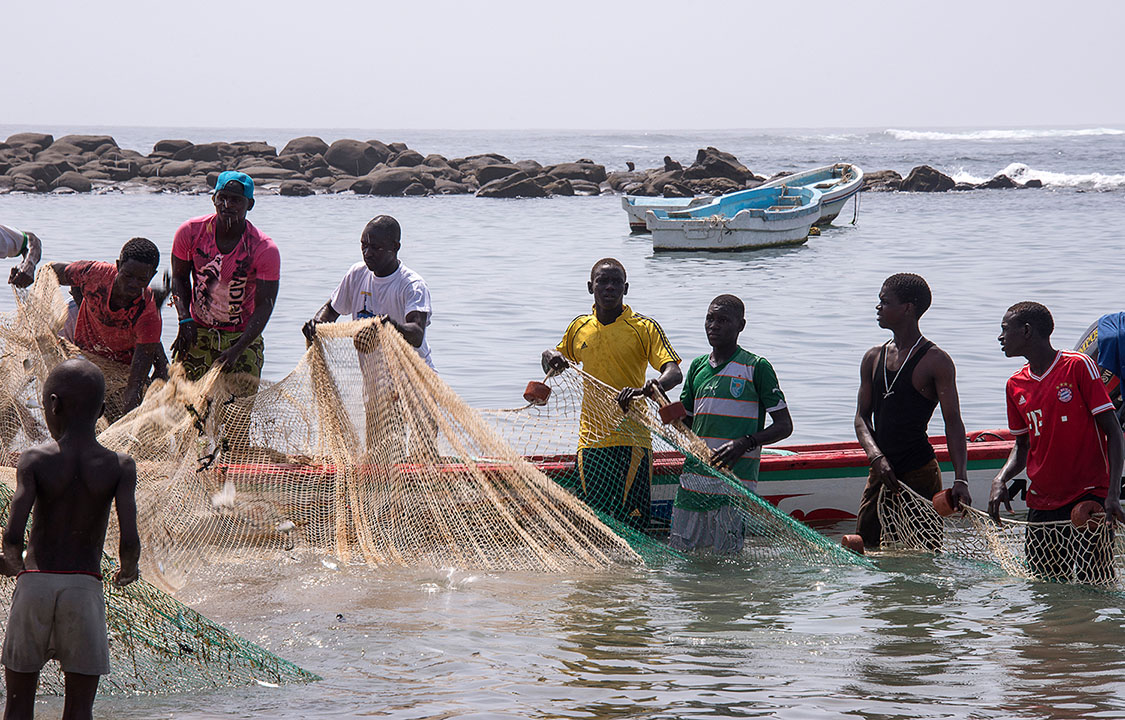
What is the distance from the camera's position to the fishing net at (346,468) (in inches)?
227

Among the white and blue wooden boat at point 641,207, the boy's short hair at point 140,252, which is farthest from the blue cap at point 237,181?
the white and blue wooden boat at point 641,207

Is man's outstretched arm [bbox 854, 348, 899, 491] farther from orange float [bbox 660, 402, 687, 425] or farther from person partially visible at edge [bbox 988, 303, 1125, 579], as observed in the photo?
Result: orange float [bbox 660, 402, 687, 425]

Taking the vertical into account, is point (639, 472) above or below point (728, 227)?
below

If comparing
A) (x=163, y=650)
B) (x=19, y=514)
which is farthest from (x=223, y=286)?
(x=19, y=514)

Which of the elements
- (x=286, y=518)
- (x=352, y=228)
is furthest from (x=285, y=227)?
(x=286, y=518)

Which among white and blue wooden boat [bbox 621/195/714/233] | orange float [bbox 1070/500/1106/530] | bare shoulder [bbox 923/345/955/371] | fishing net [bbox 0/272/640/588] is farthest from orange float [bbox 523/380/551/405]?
white and blue wooden boat [bbox 621/195/714/233]

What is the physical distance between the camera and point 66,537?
3459 millimetres

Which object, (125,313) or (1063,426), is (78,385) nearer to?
(125,313)

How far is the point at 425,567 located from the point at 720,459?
157cm

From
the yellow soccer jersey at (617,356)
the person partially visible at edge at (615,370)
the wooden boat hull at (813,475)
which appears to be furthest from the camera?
the wooden boat hull at (813,475)

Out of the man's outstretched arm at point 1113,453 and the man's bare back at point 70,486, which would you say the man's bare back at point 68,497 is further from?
the man's outstretched arm at point 1113,453

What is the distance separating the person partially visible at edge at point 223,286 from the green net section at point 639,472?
52.8 inches

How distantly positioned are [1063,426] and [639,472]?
205cm

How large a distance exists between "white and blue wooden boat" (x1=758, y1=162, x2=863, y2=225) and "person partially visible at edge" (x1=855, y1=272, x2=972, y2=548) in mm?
23755
